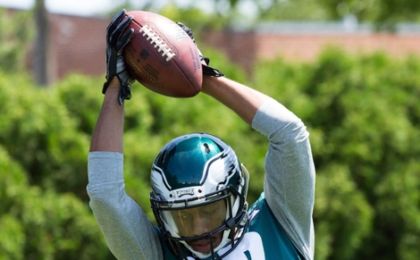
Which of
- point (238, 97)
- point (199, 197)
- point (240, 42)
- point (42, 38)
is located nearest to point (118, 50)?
point (238, 97)

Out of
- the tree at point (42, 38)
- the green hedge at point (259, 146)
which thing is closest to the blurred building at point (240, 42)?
the tree at point (42, 38)

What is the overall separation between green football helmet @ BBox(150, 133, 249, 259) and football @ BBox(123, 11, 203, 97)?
0.18 metres

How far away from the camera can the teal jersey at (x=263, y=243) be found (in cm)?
356

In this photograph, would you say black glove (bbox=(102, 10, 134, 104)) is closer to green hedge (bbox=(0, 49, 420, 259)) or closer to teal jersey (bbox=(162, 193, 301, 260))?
teal jersey (bbox=(162, 193, 301, 260))

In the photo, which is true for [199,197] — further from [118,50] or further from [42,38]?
[42,38]

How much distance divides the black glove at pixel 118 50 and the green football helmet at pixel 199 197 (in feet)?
0.81

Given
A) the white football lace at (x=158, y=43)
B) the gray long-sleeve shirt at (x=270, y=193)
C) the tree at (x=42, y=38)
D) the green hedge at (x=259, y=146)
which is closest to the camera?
the gray long-sleeve shirt at (x=270, y=193)

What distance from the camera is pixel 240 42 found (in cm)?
2188

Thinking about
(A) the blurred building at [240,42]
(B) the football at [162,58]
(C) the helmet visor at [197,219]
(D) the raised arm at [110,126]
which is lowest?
(A) the blurred building at [240,42]

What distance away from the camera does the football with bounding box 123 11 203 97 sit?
3492mm

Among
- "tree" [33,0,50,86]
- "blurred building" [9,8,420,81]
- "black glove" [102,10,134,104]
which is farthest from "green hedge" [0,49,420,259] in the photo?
"blurred building" [9,8,420,81]

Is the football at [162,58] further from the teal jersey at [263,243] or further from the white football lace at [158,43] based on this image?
the teal jersey at [263,243]

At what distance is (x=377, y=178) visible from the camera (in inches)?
344

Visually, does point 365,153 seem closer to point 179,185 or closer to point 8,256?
point 8,256
